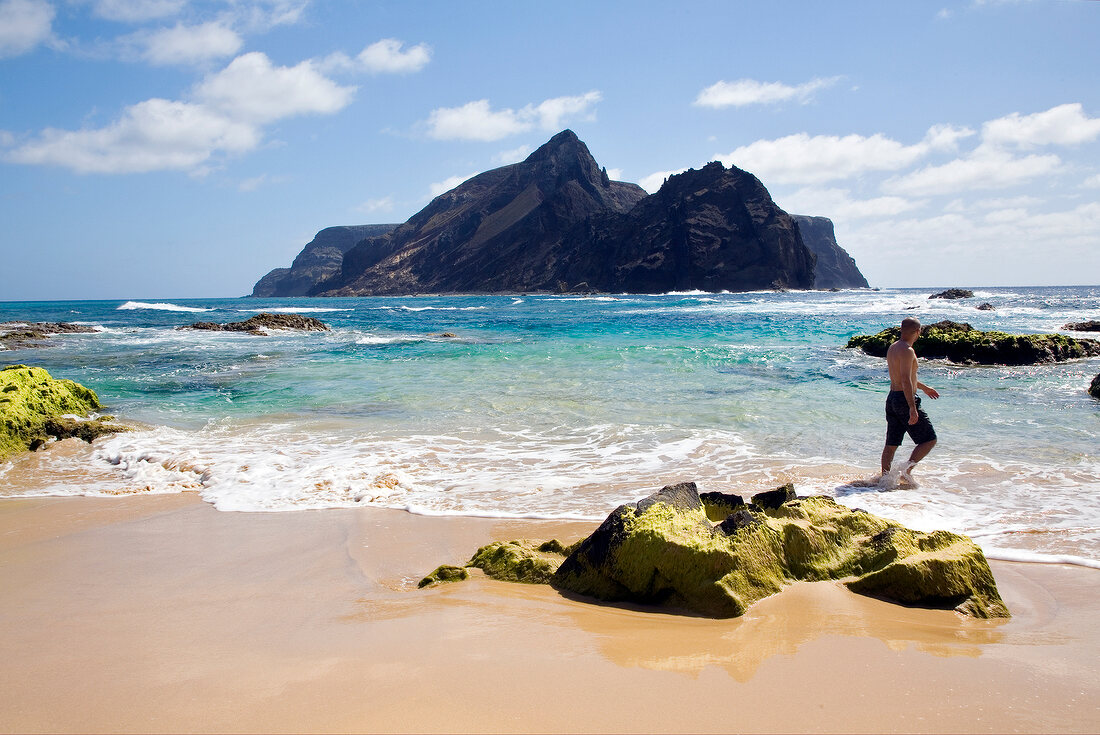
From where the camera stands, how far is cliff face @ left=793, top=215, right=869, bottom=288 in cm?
18125

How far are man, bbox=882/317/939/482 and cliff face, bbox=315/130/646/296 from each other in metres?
126

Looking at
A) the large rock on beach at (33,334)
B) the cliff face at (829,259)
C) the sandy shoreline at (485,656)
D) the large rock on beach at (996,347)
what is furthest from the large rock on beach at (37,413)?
the cliff face at (829,259)

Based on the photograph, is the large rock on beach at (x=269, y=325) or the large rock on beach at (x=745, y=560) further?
the large rock on beach at (x=269, y=325)

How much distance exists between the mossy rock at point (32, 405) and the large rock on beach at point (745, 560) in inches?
273

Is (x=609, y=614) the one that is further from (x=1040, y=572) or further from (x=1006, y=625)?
(x=1040, y=572)

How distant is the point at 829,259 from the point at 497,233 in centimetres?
9990

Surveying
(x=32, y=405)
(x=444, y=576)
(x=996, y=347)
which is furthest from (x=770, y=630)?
(x=996, y=347)

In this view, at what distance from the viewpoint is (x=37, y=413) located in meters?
7.84

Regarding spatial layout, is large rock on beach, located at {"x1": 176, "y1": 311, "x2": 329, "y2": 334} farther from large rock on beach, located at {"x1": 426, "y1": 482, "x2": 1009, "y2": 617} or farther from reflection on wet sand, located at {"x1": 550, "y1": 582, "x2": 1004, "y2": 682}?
reflection on wet sand, located at {"x1": 550, "y1": 582, "x2": 1004, "y2": 682}

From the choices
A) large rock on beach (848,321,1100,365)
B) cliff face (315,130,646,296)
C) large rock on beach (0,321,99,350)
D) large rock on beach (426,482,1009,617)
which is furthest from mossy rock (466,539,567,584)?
cliff face (315,130,646,296)

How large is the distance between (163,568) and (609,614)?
2.76m

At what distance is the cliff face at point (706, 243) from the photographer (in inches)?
4500

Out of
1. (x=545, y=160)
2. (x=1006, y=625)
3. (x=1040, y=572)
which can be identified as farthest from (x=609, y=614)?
(x=545, y=160)

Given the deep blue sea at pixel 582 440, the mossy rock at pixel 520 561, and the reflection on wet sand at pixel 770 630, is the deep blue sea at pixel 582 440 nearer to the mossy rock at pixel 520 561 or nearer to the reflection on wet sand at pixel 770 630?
the mossy rock at pixel 520 561
